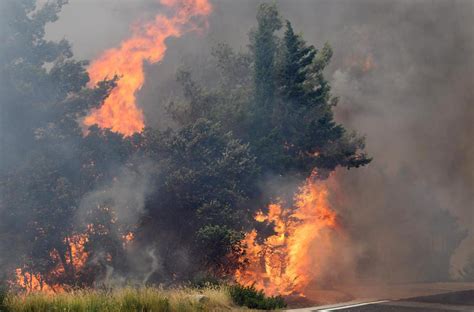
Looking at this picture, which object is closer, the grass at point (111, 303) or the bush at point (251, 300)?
the grass at point (111, 303)

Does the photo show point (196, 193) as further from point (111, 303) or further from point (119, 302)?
point (111, 303)

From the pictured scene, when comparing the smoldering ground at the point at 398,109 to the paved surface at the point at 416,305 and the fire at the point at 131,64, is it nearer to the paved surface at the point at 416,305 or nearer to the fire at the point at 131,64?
the fire at the point at 131,64

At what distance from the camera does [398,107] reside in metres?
41.2

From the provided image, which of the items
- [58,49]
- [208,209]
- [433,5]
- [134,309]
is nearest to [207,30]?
[58,49]

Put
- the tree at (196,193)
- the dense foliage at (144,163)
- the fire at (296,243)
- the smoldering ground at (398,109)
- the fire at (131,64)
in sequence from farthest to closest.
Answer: the smoldering ground at (398,109), the fire at (131,64), the fire at (296,243), the tree at (196,193), the dense foliage at (144,163)

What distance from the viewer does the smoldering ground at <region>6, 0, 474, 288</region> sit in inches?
1464

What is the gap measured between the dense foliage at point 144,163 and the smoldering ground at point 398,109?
918 centimetres

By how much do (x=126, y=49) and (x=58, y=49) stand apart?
6696 millimetres

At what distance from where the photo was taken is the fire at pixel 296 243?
101 ft

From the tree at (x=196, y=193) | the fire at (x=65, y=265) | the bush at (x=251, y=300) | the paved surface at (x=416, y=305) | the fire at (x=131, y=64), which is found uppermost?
the fire at (x=131, y=64)

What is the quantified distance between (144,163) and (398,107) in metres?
24.5

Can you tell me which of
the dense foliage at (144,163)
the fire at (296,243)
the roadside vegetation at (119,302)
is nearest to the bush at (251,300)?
the roadside vegetation at (119,302)

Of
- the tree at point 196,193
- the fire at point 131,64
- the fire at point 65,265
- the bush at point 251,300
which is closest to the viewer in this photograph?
the bush at point 251,300

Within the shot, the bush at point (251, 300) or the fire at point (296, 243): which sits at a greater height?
the fire at point (296, 243)
